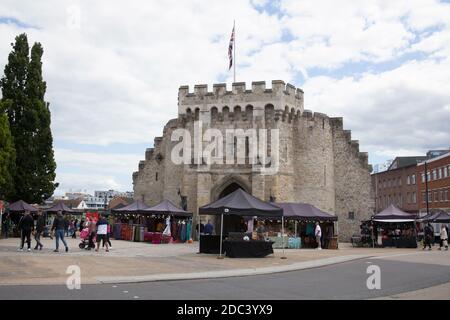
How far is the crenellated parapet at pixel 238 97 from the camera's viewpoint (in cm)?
3403

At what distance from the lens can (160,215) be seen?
3055 cm

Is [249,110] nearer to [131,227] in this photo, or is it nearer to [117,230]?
[131,227]

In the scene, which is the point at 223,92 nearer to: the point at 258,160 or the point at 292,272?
the point at 258,160

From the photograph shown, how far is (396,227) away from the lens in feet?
109

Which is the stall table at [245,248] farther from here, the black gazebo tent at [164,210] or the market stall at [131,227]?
the market stall at [131,227]

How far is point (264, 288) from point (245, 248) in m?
8.43

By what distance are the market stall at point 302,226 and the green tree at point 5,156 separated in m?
14.7

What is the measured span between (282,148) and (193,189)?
682 cm

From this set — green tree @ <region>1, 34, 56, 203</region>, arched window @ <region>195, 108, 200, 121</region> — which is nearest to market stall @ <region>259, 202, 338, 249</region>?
arched window @ <region>195, 108, 200, 121</region>

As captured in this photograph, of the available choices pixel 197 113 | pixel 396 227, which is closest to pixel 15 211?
pixel 197 113

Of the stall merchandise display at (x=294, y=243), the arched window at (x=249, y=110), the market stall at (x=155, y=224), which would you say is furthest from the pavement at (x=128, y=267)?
the arched window at (x=249, y=110)

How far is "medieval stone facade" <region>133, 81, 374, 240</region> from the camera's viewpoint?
1337 inches
